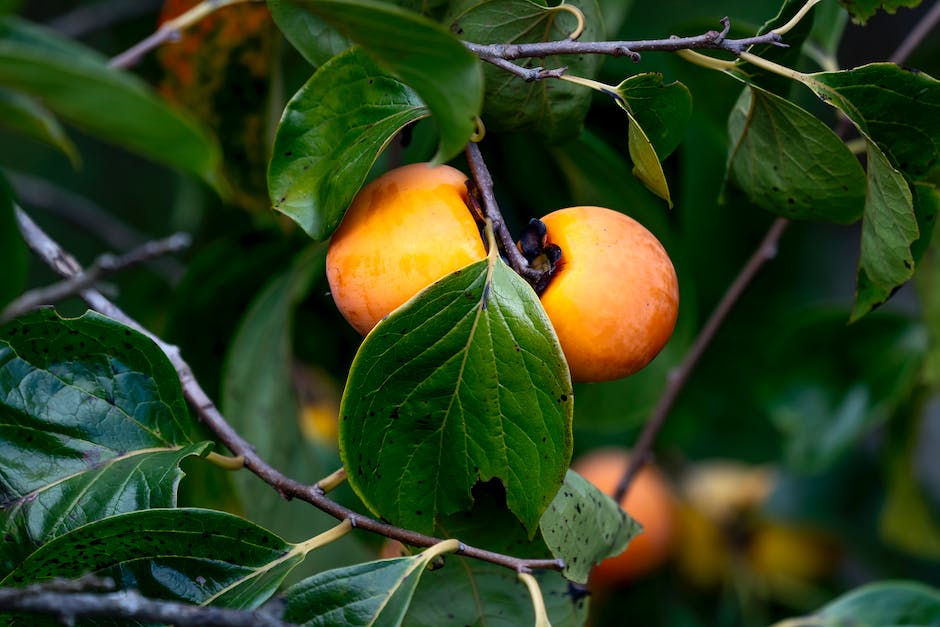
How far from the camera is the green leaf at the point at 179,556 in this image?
52 cm

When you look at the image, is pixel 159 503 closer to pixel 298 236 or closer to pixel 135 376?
pixel 135 376

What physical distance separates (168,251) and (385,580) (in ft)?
0.75

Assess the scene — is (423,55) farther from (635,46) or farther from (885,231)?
(885,231)

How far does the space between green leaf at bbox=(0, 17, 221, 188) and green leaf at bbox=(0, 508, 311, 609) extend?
0.79 feet

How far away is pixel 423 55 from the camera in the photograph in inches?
16.7

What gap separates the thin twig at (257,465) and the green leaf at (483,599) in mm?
42

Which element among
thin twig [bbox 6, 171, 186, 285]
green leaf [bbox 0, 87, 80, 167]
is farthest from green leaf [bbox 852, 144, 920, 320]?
thin twig [bbox 6, 171, 186, 285]

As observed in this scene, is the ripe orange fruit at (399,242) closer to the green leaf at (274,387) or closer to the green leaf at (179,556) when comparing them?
the green leaf at (179,556)

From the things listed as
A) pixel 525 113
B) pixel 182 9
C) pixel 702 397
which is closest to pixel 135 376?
pixel 525 113

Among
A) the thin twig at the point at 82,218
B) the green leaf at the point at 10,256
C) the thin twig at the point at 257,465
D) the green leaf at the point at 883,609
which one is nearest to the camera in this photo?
the green leaf at the point at 10,256

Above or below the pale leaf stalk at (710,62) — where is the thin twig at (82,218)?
below

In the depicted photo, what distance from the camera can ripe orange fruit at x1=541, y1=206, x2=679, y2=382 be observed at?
0.52 meters

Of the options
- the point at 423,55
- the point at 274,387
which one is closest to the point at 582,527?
the point at 423,55

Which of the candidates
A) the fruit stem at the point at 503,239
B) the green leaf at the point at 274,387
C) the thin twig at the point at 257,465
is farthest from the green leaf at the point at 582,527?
the green leaf at the point at 274,387
